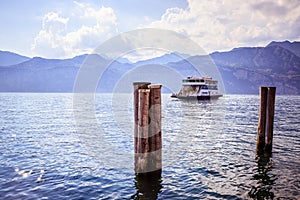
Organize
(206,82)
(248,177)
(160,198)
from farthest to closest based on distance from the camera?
(206,82) → (248,177) → (160,198)

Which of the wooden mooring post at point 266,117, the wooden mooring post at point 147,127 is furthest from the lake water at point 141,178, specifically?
the wooden mooring post at point 147,127

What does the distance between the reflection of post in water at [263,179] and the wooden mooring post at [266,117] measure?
101cm

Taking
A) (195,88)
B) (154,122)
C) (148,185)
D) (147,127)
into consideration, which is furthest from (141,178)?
(195,88)

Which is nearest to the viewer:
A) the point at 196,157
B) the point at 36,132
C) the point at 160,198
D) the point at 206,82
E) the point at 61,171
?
the point at 160,198

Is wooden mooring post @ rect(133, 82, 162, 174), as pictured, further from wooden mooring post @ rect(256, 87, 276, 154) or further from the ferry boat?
the ferry boat

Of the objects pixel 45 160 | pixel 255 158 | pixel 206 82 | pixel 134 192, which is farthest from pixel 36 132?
pixel 206 82

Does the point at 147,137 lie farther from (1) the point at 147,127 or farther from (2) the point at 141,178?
(2) the point at 141,178

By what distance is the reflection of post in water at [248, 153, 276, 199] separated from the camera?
29.4 ft

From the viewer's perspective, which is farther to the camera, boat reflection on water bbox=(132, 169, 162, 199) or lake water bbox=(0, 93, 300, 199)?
lake water bbox=(0, 93, 300, 199)

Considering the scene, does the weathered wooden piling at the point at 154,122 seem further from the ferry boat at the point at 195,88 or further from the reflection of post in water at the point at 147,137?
the ferry boat at the point at 195,88

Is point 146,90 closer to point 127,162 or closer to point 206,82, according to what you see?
point 127,162

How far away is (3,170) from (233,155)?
41.5 ft

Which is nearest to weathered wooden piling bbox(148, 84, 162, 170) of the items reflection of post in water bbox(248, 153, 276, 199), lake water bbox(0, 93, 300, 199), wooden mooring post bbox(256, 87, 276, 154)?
lake water bbox(0, 93, 300, 199)

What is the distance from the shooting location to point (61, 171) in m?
11.7
